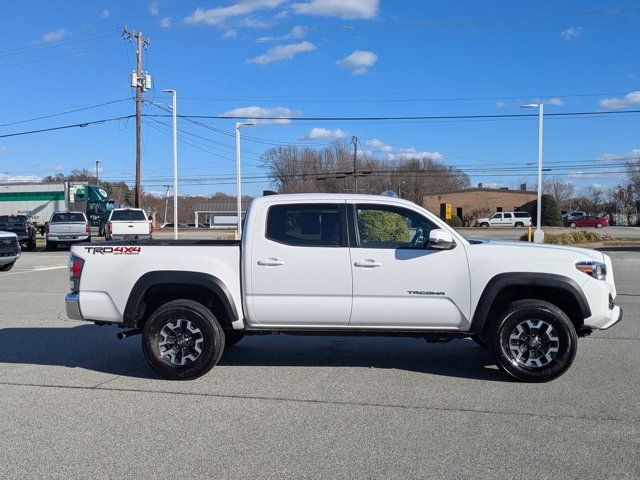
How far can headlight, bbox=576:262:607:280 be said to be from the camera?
6406 mm

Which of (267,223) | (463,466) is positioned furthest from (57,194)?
(463,466)

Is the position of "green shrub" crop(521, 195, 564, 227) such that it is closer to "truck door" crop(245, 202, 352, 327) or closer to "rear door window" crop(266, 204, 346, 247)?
"rear door window" crop(266, 204, 346, 247)

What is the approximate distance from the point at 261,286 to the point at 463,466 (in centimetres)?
289

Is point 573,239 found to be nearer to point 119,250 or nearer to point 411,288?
point 411,288

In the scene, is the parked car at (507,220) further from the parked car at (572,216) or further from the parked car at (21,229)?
the parked car at (21,229)

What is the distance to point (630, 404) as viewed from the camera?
5770 millimetres

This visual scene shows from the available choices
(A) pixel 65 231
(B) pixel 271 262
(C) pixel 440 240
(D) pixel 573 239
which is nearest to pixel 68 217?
(A) pixel 65 231

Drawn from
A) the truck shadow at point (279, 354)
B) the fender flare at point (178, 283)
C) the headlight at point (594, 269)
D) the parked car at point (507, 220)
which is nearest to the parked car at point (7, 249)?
the truck shadow at point (279, 354)

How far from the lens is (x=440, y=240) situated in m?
6.34

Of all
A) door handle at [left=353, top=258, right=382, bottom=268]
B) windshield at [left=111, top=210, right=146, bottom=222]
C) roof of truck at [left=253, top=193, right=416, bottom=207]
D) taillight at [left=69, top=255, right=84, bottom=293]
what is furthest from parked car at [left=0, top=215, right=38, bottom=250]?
door handle at [left=353, top=258, right=382, bottom=268]

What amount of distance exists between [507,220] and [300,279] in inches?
2569

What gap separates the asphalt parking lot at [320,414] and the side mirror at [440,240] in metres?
1.40

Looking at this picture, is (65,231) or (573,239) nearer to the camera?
(65,231)

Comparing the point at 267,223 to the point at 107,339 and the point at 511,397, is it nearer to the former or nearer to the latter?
the point at 511,397
